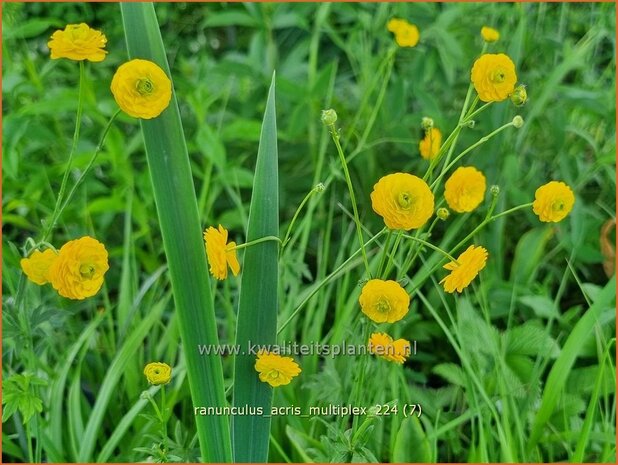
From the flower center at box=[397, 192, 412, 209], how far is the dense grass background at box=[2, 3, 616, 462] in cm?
18

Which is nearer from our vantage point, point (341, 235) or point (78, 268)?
point (78, 268)

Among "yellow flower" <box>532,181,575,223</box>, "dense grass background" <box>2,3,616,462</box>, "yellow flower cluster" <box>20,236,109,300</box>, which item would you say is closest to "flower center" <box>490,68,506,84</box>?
"yellow flower" <box>532,181,575,223</box>

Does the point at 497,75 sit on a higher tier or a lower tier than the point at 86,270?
higher

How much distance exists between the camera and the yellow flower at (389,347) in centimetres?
68

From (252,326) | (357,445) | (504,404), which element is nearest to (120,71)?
(252,326)

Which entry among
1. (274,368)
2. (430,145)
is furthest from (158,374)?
(430,145)

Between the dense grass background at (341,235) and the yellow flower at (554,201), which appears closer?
the yellow flower at (554,201)

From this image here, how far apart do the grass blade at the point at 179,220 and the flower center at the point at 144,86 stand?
0.9 inches

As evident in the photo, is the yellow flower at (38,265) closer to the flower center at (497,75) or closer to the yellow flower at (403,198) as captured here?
the yellow flower at (403,198)

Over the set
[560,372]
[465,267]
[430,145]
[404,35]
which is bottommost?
[560,372]

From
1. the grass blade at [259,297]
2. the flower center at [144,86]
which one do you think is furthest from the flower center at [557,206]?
the flower center at [144,86]

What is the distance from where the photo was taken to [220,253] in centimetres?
63

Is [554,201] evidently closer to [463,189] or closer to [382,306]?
[463,189]

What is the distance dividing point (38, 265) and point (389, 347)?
316 millimetres
